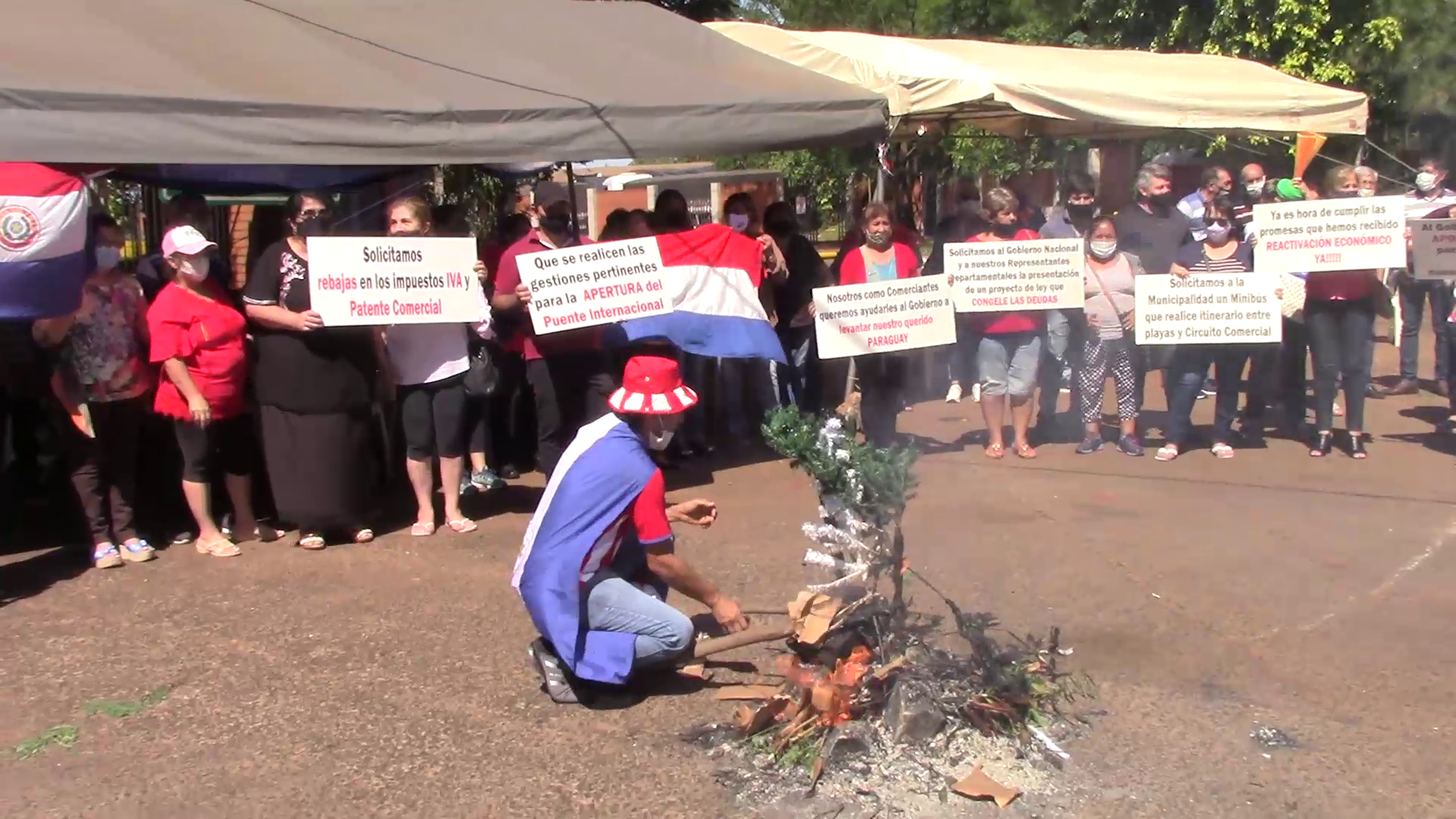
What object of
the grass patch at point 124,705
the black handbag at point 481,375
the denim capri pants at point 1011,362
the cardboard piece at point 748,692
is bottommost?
the cardboard piece at point 748,692

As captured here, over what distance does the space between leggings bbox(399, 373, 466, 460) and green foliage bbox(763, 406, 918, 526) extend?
2.99 m

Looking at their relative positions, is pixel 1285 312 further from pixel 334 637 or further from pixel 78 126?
pixel 78 126

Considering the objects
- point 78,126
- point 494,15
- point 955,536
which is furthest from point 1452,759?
point 494,15

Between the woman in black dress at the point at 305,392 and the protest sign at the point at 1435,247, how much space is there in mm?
6579

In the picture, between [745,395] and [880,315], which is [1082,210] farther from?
[745,395]

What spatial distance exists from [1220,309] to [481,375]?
451 centimetres

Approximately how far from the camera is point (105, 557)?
6.91 metres

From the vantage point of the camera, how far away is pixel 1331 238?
28.8 feet

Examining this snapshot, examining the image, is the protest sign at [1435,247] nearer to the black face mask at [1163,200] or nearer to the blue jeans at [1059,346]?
the black face mask at [1163,200]

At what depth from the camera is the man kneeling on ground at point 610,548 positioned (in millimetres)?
4816

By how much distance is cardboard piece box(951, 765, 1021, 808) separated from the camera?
4.28 meters

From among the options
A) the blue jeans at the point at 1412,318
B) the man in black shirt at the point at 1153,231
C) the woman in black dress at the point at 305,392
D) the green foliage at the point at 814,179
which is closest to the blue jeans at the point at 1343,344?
the man in black shirt at the point at 1153,231

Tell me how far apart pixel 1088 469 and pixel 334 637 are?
16.1 feet

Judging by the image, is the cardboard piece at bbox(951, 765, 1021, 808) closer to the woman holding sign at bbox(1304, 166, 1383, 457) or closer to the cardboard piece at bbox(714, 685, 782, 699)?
the cardboard piece at bbox(714, 685, 782, 699)
